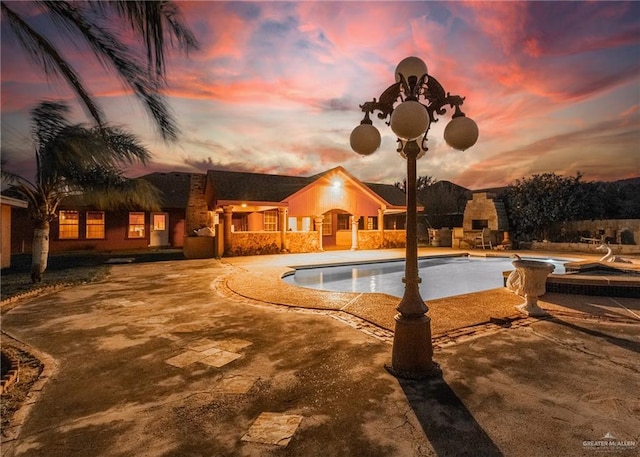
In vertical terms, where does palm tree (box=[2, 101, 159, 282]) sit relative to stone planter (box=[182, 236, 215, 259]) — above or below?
above

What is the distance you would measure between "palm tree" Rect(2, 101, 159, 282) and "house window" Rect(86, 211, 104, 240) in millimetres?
9826

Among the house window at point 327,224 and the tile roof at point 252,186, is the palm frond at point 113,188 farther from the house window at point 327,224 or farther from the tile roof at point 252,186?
the house window at point 327,224

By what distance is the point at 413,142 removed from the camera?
146 inches

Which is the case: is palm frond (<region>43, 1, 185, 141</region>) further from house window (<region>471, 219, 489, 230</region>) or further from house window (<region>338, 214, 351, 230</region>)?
house window (<region>471, 219, 489, 230</region>)

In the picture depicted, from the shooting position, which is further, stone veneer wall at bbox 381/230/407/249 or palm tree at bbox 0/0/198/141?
stone veneer wall at bbox 381/230/407/249

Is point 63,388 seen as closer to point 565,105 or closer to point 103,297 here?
point 103,297

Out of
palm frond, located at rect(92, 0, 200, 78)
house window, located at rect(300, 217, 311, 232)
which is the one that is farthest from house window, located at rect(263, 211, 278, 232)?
palm frond, located at rect(92, 0, 200, 78)

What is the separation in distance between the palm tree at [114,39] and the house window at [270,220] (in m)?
19.0

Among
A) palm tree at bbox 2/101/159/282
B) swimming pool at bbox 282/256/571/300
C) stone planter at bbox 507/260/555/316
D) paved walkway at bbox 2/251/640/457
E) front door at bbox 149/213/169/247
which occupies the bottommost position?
swimming pool at bbox 282/256/571/300

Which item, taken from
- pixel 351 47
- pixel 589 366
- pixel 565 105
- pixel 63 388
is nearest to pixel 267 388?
pixel 63 388

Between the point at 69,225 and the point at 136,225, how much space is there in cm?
368

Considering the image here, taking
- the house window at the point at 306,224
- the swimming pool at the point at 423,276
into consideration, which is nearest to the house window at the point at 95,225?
the house window at the point at 306,224

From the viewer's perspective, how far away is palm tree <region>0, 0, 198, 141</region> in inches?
122

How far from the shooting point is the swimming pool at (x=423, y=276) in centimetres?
A: 1052
